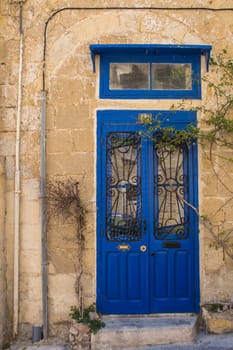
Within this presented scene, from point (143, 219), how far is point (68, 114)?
1.71 metres

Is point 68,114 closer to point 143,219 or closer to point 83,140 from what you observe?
point 83,140

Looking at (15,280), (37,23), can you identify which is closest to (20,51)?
(37,23)

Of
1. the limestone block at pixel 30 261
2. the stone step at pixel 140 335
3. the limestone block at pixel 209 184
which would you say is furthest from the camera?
the limestone block at pixel 209 184

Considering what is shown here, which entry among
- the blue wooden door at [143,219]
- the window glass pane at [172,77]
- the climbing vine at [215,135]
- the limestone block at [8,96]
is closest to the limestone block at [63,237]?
the blue wooden door at [143,219]

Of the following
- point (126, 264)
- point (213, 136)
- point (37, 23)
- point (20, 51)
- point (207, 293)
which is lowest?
point (207, 293)

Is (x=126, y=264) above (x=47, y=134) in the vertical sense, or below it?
below

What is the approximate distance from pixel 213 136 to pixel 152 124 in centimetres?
81

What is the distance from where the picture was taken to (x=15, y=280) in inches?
190

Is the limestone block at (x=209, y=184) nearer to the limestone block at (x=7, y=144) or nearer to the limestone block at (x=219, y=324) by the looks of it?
the limestone block at (x=219, y=324)

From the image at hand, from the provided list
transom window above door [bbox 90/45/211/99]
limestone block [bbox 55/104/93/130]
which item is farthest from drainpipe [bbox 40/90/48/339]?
transom window above door [bbox 90/45/211/99]

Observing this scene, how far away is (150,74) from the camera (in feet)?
16.8

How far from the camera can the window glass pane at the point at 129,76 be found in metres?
5.09

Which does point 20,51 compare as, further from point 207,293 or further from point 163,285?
point 207,293

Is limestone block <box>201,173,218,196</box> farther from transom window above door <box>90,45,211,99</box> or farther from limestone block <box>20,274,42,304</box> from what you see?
limestone block <box>20,274,42,304</box>
